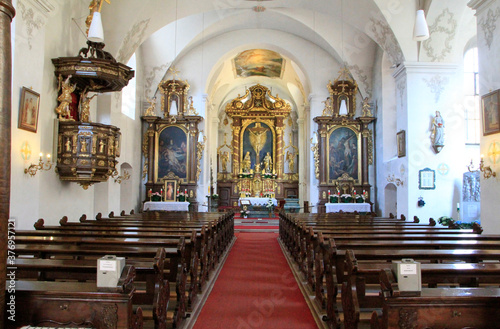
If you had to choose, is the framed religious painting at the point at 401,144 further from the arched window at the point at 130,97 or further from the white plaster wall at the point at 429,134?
the arched window at the point at 130,97

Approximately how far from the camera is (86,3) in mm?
10125

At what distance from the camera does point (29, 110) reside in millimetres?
7117

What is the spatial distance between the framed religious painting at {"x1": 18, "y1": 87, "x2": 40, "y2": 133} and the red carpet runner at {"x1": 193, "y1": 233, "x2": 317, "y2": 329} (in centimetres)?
432

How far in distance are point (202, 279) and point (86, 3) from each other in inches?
318

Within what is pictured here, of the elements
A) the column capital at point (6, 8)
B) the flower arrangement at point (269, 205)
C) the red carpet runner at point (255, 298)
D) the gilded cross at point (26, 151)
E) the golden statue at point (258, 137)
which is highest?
the golden statue at point (258, 137)

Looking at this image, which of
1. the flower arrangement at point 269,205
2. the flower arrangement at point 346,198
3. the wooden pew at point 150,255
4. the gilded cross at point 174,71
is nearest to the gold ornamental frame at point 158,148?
the gilded cross at point 174,71

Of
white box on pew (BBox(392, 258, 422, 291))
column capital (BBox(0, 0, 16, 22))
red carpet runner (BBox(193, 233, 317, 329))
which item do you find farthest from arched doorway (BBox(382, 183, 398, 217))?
column capital (BBox(0, 0, 16, 22))

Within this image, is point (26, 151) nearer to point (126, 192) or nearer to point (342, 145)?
point (126, 192)

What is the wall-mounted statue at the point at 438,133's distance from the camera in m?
11.1

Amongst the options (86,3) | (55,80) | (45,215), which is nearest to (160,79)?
(86,3)

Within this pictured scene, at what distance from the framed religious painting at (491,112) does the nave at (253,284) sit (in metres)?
2.92

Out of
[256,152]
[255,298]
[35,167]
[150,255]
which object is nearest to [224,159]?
[256,152]

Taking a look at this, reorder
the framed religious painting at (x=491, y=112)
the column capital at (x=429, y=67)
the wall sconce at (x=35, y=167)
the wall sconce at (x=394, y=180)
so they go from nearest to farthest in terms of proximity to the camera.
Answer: the wall sconce at (x=35, y=167) < the framed religious painting at (x=491, y=112) < the column capital at (x=429, y=67) < the wall sconce at (x=394, y=180)

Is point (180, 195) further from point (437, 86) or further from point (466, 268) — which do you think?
point (466, 268)
